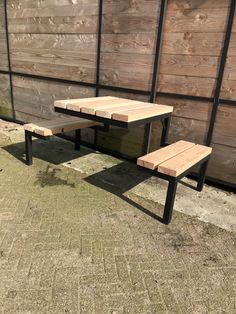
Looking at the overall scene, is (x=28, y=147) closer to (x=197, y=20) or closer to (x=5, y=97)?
(x=197, y=20)

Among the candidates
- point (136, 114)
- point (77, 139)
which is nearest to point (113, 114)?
point (136, 114)

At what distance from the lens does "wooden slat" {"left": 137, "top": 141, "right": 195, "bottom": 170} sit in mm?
3158

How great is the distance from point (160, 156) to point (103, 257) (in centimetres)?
138

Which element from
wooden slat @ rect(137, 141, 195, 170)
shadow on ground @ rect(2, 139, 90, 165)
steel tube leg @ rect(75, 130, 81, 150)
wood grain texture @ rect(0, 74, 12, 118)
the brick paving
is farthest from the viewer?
wood grain texture @ rect(0, 74, 12, 118)

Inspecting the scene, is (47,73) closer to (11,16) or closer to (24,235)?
(11,16)

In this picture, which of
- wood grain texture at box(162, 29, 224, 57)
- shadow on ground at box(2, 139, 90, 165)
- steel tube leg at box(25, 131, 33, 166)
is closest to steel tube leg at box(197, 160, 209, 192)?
wood grain texture at box(162, 29, 224, 57)

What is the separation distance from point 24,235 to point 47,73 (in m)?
4.11

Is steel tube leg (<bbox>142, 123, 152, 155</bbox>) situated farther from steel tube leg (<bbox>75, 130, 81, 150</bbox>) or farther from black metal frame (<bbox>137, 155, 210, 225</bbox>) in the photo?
black metal frame (<bbox>137, 155, 210, 225</bbox>)

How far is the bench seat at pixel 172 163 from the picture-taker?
3.07 meters

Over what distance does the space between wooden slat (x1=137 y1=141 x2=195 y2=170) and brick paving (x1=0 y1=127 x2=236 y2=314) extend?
0.72m

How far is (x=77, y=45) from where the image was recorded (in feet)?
17.4

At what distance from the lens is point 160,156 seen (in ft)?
11.2

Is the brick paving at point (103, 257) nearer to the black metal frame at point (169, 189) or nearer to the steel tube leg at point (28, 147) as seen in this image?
the black metal frame at point (169, 189)

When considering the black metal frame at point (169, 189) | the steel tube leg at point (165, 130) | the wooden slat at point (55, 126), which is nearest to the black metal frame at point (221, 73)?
the steel tube leg at point (165, 130)
